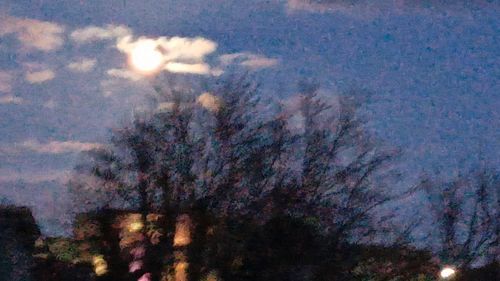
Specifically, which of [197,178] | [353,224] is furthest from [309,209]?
[197,178]

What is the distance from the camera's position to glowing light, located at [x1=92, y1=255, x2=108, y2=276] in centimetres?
2973

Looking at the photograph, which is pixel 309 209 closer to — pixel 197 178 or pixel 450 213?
pixel 197 178

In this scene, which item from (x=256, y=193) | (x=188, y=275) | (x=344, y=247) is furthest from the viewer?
(x=344, y=247)

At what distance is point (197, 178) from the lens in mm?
30234

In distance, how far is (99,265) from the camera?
29.9 meters

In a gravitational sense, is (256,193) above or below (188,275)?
above

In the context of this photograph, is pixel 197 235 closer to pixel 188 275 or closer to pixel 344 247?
pixel 188 275

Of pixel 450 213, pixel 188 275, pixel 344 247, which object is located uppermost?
pixel 450 213

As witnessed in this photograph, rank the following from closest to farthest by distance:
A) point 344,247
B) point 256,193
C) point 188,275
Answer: point 188,275
point 256,193
point 344,247

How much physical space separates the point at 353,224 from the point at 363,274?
192cm

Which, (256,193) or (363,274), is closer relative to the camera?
(256,193)

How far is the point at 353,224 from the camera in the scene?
1337 inches

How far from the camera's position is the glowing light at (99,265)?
29.7 metres

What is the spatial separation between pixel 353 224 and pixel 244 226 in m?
4.99
